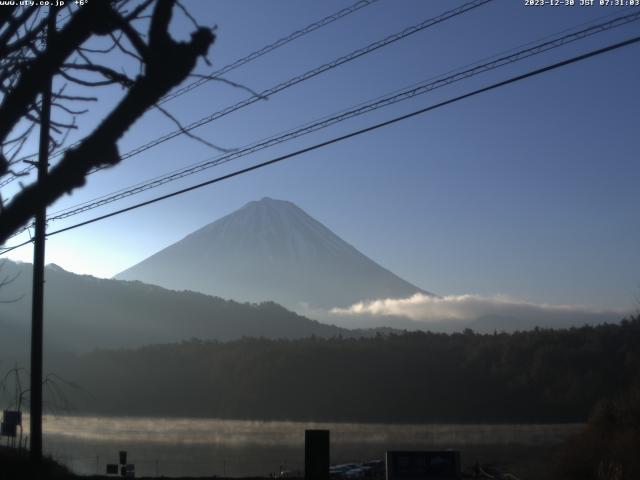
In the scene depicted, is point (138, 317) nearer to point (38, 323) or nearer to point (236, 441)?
point (236, 441)

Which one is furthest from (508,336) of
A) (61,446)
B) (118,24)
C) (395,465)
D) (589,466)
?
(118,24)

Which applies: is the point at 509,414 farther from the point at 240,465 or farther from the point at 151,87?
the point at 151,87

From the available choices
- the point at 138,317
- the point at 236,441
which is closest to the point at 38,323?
the point at 236,441

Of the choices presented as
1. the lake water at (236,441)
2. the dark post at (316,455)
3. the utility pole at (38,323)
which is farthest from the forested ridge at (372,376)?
the dark post at (316,455)

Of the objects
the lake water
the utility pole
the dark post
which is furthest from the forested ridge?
the dark post

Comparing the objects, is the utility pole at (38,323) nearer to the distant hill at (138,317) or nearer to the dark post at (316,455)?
the dark post at (316,455)

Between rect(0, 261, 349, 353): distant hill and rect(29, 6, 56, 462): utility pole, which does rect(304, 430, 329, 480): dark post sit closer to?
rect(29, 6, 56, 462): utility pole

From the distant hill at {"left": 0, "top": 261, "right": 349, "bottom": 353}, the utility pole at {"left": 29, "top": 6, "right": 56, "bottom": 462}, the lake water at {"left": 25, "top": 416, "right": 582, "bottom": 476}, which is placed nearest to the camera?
the utility pole at {"left": 29, "top": 6, "right": 56, "bottom": 462}
